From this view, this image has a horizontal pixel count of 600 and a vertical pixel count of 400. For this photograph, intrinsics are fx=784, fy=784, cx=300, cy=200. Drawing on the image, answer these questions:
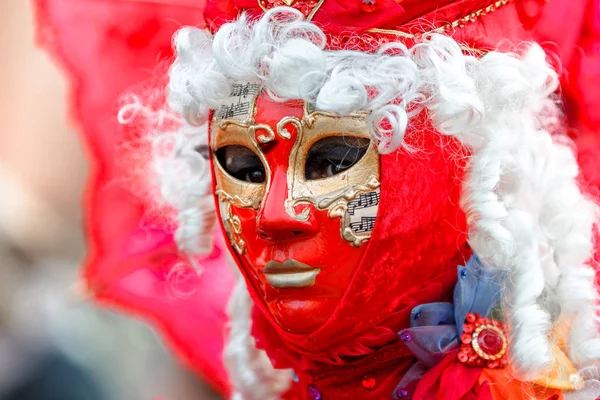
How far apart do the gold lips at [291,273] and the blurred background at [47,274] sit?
3.58 feet

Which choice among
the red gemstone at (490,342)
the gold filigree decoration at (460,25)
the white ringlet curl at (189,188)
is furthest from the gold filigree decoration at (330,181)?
the white ringlet curl at (189,188)

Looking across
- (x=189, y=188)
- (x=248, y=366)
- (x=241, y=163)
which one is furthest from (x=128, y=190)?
(x=241, y=163)

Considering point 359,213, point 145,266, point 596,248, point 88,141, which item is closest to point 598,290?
point 596,248

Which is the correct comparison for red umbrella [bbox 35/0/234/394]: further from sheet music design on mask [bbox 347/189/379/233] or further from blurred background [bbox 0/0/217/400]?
sheet music design on mask [bbox 347/189/379/233]

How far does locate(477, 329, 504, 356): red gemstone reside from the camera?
163cm

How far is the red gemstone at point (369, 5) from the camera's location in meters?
1.60

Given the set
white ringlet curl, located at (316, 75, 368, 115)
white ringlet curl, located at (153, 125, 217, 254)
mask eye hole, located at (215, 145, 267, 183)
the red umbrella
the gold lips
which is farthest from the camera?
the red umbrella

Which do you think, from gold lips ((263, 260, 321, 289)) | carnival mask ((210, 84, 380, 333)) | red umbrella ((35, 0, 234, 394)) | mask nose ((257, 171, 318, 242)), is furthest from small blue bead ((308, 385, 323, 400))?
red umbrella ((35, 0, 234, 394))

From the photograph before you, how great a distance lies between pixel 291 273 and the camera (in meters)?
1.71

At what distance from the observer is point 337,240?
1.67m

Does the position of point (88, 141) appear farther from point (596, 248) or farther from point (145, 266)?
point (596, 248)

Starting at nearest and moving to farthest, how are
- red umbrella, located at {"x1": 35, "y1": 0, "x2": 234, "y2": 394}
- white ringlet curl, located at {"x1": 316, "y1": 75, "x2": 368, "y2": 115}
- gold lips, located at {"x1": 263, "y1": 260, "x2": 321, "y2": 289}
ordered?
white ringlet curl, located at {"x1": 316, "y1": 75, "x2": 368, "y2": 115}
gold lips, located at {"x1": 263, "y1": 260, "x2": 321, "y2": 289}
red umbrella, located at {"x1": 35, "y1": 0, "x2": 234, "y2": 394}

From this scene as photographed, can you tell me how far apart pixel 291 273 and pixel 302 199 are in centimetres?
17

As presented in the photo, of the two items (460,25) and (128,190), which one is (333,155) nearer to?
(460,25)
